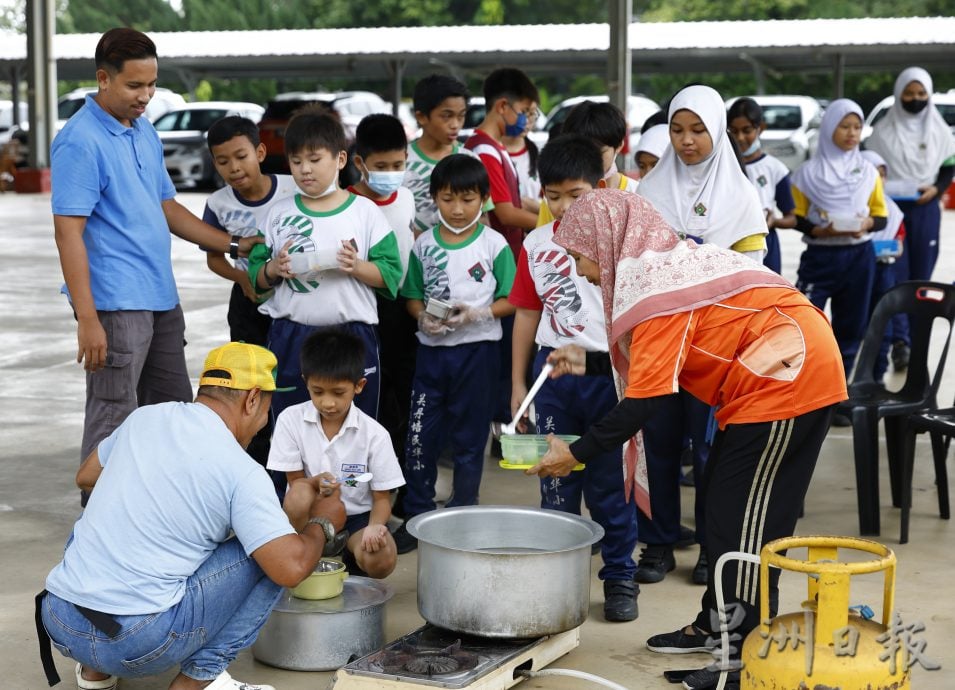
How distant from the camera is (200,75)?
2714cm

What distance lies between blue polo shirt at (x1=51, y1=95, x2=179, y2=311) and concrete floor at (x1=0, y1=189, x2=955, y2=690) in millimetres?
1000

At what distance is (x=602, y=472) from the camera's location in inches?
162

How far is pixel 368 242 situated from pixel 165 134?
58.6 feet

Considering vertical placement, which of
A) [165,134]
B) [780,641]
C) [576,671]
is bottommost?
[576,671]

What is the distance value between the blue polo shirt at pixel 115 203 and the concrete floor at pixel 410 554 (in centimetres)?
100

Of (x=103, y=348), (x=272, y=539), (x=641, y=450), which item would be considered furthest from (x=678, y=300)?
(x=103, y=348)

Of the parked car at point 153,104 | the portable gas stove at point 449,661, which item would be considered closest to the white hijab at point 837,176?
the portable gas stove at point 449,661

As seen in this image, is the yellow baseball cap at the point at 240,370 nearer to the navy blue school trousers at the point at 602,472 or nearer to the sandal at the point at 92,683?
the sandal at the point at 92,683

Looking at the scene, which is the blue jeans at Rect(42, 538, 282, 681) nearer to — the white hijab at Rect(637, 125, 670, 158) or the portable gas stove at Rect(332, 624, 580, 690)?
the portable gas stove at Rect(332, 624, 580, 690)

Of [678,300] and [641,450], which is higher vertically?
[678,300]

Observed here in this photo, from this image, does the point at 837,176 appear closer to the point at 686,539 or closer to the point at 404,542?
the point at 686,539

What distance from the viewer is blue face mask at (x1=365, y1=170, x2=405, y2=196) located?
16.3 ft

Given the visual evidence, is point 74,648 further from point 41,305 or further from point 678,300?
point 41,305

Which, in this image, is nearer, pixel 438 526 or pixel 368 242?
pixel 438 526
